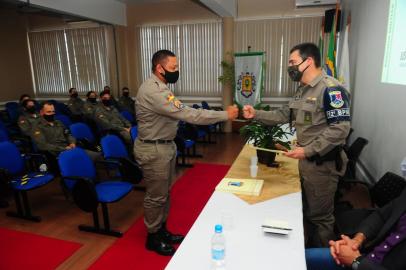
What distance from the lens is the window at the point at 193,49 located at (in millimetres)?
7965

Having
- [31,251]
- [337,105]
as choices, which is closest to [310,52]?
[337,105]

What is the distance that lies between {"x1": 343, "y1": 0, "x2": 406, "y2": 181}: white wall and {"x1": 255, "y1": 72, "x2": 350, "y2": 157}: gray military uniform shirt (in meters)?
1.02

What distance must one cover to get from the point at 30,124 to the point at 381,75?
15.7 feet

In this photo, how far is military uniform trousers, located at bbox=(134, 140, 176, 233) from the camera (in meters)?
2.52

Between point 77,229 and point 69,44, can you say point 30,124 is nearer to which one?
point 77,229

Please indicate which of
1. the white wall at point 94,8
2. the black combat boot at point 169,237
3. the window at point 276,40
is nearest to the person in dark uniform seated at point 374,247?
the black combat boot at point 169,237

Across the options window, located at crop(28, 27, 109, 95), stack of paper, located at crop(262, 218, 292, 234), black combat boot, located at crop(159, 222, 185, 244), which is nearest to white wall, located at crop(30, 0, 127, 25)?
window, located at crop(28, 27, 109, 95)

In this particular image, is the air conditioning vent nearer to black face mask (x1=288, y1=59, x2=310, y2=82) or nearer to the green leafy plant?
black face mask (x1=288, y1=59, x2=310, y2=82)

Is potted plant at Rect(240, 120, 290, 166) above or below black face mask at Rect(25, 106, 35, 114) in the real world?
below

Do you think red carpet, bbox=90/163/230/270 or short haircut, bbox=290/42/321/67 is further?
red carpet, bbox=90/163/230/270

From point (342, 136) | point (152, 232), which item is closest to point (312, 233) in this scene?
point (342, 136)

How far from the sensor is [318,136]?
2209mm

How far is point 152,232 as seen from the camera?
2.65 m

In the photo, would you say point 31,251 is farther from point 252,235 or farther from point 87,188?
point 252,235
